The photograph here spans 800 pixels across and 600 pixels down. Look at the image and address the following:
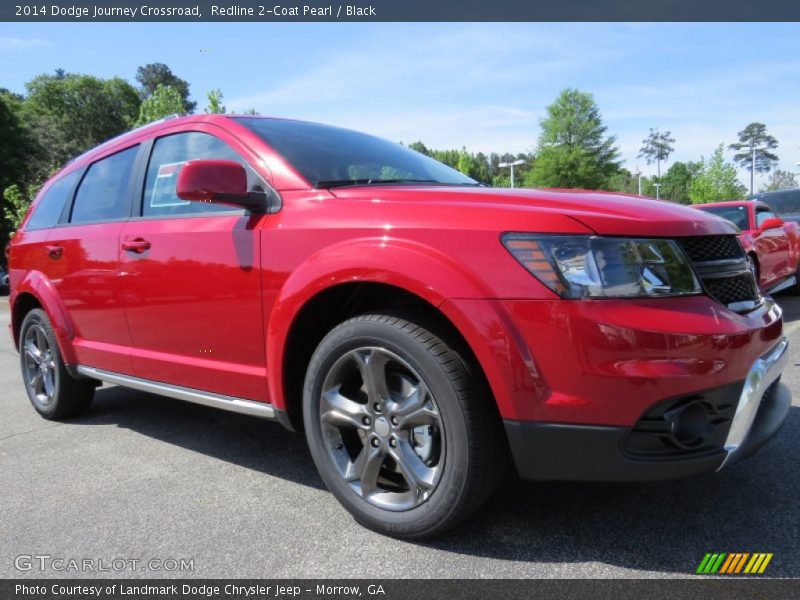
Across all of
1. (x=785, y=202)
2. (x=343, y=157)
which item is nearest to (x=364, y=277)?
(x=343, y=157)

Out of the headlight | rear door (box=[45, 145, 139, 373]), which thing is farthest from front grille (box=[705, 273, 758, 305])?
rear door (box=[45, 145, 139, 373])

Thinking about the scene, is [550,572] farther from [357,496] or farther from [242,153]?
[242,153]

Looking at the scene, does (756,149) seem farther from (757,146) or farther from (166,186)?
(166,186)

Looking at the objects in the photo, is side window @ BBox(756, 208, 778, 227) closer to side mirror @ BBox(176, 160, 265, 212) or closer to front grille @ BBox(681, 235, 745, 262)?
front grille @ BBox(681, 235, 745, 262)

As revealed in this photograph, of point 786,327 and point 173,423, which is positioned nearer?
point 173,423

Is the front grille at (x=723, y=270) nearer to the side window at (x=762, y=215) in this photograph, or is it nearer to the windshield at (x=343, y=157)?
the windshield at (x=343, y=157)

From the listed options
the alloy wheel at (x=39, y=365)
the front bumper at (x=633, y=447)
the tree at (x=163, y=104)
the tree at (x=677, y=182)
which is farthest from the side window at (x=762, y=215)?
the tree at (x=677, y=182)

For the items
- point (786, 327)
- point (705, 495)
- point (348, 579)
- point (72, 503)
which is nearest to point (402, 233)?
point (348, 579)

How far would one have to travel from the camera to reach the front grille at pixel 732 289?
2057 millimetres

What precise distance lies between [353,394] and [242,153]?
128cm

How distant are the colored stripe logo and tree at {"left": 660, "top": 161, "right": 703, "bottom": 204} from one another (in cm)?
7575

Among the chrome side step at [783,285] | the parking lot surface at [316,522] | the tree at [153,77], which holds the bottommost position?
the parking lot surface at [316,522]

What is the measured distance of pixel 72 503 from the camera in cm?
279

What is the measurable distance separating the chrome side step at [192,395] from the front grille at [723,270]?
178 cm
